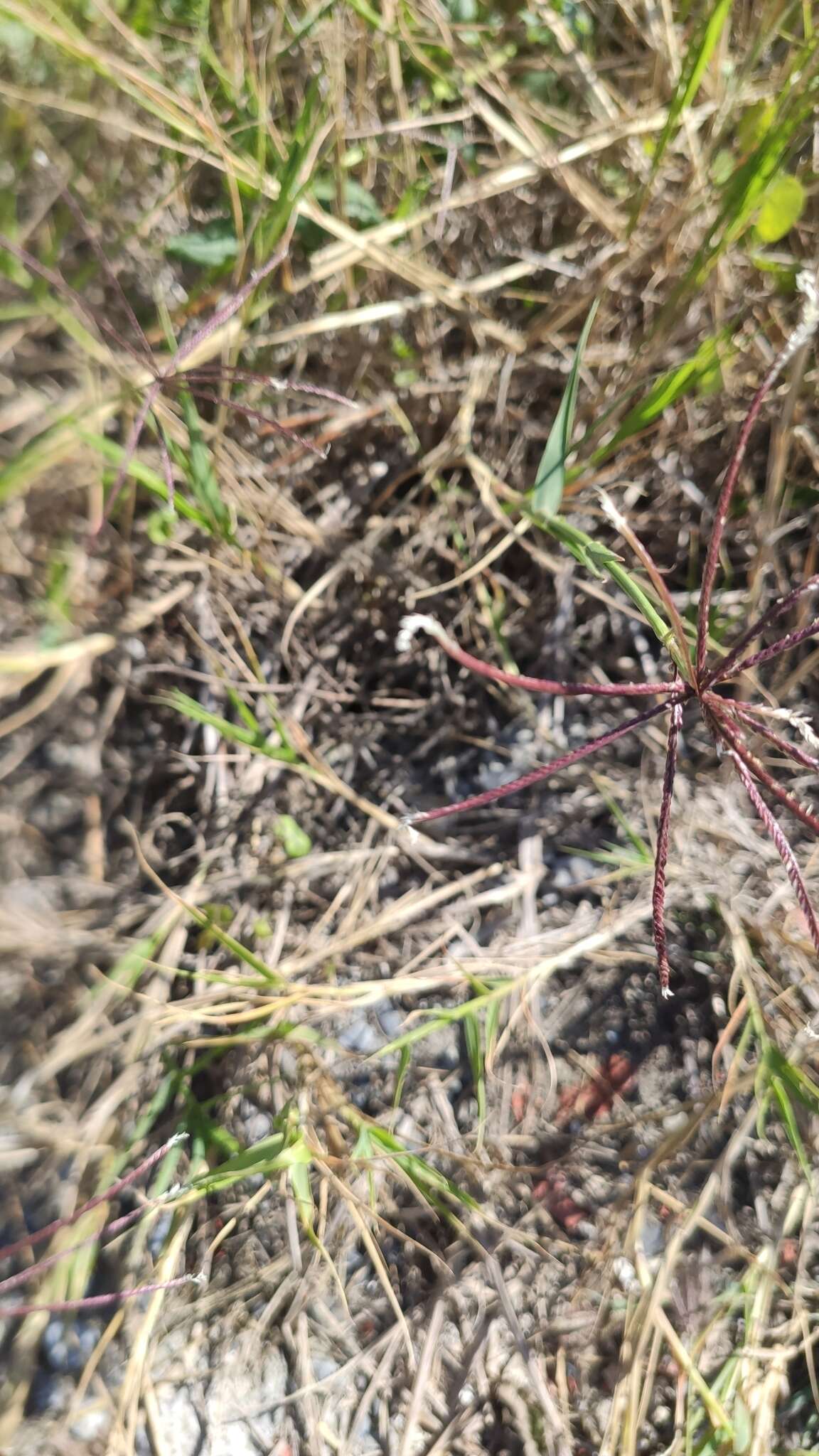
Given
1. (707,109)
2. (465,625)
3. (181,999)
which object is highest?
(707,109)

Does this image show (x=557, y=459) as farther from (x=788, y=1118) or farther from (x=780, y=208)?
(x=788, y=1118)

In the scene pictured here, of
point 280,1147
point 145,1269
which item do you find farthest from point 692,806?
point 145,1269

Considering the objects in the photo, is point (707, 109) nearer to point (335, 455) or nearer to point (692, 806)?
point (335, 455)

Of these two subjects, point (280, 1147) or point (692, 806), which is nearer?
point (280, 1147)

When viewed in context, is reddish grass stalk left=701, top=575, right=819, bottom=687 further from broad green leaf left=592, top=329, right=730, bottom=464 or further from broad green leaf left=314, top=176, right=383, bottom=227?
broad green leaf left=314, top=176, right=383, bottom=227

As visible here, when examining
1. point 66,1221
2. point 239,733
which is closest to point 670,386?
point 239,733

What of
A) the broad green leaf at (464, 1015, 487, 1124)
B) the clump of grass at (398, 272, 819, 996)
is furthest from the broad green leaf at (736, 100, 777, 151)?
the broad green leaf at (464, 1015, 487, 1124)
